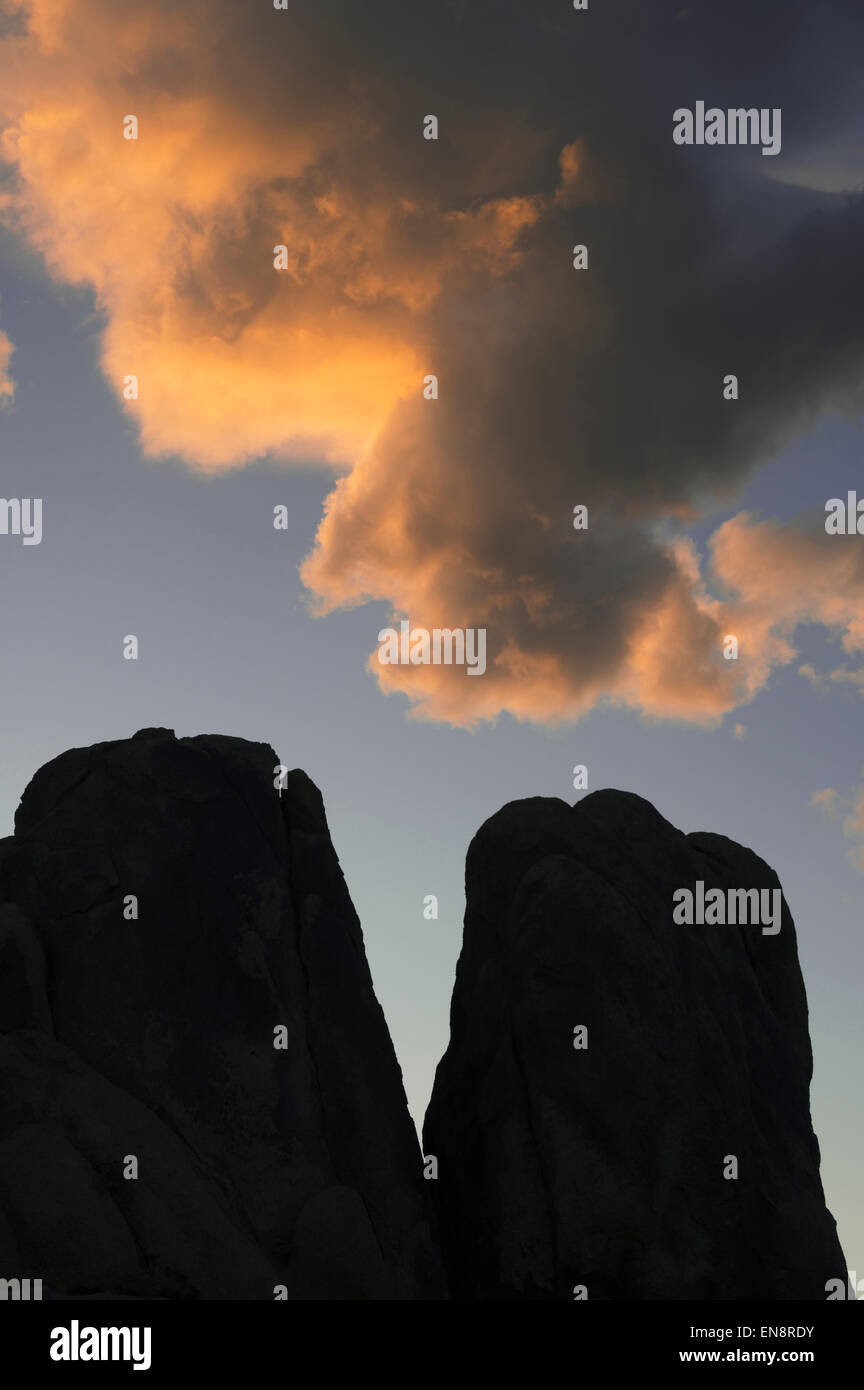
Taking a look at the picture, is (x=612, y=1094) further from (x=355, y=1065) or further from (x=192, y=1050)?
(x=192, y=1050)

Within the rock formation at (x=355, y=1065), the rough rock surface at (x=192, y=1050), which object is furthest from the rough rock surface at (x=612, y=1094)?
the rough rock surface at (x=192, y=1050)

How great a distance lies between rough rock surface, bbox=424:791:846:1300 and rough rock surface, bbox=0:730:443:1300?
2.77m

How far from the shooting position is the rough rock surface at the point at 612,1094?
1249 inches

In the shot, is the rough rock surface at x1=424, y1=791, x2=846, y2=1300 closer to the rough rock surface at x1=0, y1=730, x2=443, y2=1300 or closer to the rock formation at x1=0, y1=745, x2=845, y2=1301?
the rock formation at x1=0, y1=745, x2=845, y2=1301

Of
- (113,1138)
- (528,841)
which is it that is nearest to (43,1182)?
(113,1138)

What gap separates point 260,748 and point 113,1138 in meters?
11.1

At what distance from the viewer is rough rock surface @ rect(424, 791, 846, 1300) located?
31.7 m

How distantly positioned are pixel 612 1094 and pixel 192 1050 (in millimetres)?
9941

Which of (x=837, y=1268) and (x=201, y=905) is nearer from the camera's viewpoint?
(x=201, y=905)

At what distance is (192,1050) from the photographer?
29.2 m

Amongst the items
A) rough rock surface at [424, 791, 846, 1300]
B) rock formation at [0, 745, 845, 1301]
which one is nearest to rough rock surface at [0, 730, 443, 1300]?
rock formation at [0, 745, 845, 1301]

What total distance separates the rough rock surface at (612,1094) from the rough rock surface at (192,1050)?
277cm

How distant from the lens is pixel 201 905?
31.1 m
